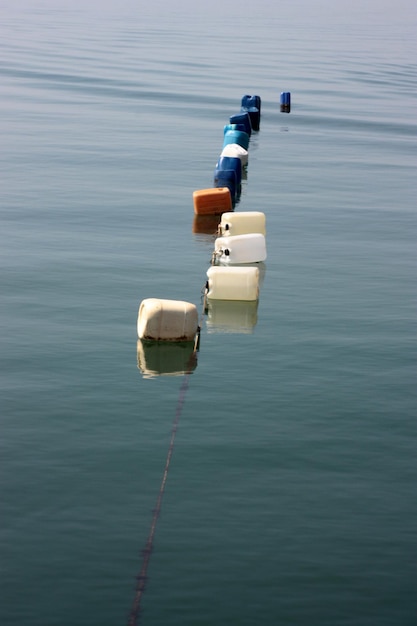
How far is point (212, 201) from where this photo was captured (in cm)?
3136

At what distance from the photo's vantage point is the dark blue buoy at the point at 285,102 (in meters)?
52.8

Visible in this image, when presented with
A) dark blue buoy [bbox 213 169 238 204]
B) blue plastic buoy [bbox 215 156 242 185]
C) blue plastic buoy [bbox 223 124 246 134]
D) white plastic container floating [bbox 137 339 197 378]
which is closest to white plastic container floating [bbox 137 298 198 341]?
white plastic container floating [bbox 137 339 197 378]

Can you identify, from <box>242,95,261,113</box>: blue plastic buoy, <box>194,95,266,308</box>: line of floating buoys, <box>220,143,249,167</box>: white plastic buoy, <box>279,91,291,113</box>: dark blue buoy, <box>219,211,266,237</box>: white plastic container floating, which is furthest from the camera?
<box>279,91,291,113</box>: dark blue buoy

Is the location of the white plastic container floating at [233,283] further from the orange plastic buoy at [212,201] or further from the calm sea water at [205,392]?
the orange plastic buoy at [212,201]

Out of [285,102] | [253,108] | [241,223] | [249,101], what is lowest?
[241,223]

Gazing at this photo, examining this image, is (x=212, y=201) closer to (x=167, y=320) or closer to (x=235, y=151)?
(x=235, y=151)

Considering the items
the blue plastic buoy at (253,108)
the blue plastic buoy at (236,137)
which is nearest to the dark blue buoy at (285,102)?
the blue plastic buoy at (253,108)

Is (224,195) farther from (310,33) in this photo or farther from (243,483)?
(310,33)

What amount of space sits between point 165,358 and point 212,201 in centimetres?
1118

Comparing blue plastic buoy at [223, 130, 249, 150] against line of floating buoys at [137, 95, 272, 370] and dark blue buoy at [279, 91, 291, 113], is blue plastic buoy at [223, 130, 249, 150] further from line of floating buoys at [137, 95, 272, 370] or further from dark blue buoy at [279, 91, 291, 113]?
dark blue buoy at [279, 91, 291, 113]

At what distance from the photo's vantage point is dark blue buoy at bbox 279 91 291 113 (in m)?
52.8

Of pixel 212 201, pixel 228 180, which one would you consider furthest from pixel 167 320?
pixel 228 180

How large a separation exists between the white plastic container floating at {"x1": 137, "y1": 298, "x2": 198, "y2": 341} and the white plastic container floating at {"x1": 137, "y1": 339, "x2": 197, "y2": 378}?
0.13 meters

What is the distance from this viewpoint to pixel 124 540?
14391 millimetres
